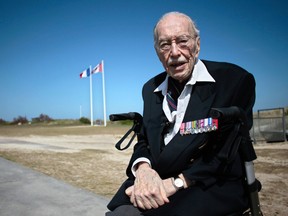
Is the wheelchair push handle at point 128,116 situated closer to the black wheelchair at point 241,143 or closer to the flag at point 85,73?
the black wheelchair at point 241,143

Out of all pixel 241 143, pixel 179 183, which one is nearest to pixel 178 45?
pixel 241 143

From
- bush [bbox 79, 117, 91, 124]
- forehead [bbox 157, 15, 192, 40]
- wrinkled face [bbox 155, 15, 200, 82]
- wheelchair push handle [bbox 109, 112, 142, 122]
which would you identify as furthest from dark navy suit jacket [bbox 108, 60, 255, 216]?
bush [bbox 79, 117, 91, 124]

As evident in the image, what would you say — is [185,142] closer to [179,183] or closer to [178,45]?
[179,183]

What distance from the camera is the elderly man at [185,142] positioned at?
3.88 feet

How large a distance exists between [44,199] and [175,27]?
241 cm

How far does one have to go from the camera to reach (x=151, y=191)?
1201mm

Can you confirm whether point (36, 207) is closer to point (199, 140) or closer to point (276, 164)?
point (199, 140)

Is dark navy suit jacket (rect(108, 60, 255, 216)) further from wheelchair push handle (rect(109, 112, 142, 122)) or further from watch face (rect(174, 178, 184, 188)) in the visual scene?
wheelchair push handle (rect(109, 112, 142, 122))

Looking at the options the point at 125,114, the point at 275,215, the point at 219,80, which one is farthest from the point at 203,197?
the point at 275,215

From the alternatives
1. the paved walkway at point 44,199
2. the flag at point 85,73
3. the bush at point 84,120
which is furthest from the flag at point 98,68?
the paved walkway at point 44,199

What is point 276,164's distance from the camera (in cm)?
599

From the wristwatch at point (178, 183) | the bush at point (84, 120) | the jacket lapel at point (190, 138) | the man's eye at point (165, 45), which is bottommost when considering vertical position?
the bush at point (84, 120)

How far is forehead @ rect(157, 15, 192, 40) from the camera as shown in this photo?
1.42 meters

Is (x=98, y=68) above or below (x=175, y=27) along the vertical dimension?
above
